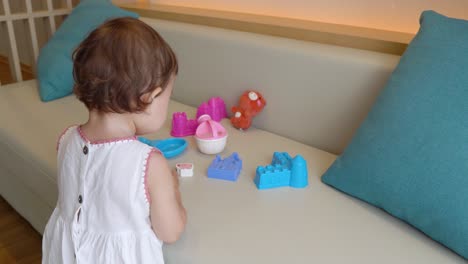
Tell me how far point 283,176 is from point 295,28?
0.59 m

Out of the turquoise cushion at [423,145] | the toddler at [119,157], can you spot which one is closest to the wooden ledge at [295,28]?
the turquoise cushion at [423,145]

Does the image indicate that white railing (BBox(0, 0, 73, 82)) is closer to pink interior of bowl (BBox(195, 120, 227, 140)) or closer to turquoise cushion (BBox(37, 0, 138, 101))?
turquoise cushion (BBox(37, 0, 138, 101))

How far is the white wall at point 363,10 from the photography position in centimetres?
133

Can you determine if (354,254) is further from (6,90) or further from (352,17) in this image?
(6,90)

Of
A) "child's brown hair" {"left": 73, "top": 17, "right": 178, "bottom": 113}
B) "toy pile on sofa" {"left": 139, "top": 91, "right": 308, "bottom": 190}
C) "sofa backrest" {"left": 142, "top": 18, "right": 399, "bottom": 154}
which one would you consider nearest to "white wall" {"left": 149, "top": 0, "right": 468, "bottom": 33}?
"sofa backrest" {"left": 142, "top": 18, "right": 399, "bottom": 154}

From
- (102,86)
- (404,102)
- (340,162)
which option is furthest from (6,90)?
(404,102)

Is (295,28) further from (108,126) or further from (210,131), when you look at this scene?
(108,126)

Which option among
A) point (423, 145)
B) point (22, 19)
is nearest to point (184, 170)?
point (423, 145)

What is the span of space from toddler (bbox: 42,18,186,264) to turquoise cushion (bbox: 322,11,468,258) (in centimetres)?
45

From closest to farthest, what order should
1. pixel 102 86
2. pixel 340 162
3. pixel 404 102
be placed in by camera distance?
pixel 102 86 → pixel 404 102 → pixel 340 162

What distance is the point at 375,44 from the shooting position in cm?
135

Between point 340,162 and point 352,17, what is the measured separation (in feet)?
2.02

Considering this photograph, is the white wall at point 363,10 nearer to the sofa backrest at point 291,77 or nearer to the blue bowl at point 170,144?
the sofa backrest at point 291,77

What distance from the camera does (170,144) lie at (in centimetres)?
140
